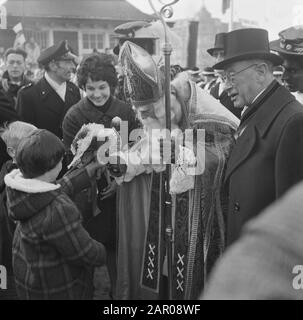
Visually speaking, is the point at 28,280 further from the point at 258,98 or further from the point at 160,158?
the point at 258,98

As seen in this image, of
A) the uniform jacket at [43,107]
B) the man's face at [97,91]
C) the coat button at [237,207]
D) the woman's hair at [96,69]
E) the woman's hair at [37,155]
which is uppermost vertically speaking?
the woman's hair at [96,69]

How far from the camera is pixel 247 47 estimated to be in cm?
232

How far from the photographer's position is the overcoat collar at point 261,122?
2.14m

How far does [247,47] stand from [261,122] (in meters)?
0.45

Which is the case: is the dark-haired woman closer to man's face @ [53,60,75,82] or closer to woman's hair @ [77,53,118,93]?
woman's hair @ [77,53,118,93]

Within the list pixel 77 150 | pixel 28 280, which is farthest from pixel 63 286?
pixel 77 150

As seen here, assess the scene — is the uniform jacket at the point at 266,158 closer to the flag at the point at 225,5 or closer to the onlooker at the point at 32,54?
the flag at the point at 225,5

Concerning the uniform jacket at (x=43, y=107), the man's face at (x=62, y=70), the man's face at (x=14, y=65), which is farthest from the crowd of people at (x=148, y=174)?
the man's face at (x=14, y=65)

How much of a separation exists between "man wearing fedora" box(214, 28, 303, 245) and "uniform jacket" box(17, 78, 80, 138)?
2.03m

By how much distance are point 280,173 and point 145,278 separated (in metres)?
1.28

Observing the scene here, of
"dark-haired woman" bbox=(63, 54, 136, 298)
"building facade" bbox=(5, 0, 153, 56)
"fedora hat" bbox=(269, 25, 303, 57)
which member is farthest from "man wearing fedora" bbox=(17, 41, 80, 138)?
"building facade" bbox=(5, 0, 153, 56)

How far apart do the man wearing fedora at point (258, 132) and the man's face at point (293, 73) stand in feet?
2.03

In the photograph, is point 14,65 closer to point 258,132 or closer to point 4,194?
point 4,194

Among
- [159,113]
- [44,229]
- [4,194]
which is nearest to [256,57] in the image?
[159,113]
